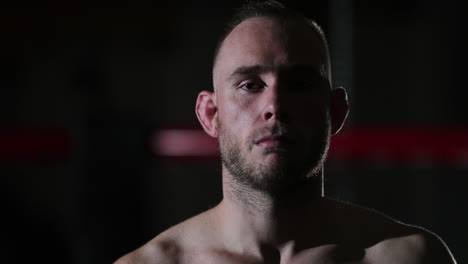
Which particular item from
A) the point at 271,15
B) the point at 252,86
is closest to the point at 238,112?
the point at 252,86

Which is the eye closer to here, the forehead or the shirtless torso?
the forehead

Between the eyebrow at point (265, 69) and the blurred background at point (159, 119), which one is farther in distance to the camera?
the blurred background at point (159, 119)

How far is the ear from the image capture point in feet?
3.40

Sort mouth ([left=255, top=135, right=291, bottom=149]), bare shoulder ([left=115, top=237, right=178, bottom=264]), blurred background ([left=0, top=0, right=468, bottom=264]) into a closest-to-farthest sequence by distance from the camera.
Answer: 1. mouth ([left=255, top=135, right=291, bottom=149])
2. bare shoulder ([left=115, top=237, right=178, bottom=264])
3. blurred background ([left=0, top=0, right=468, bottom=264])

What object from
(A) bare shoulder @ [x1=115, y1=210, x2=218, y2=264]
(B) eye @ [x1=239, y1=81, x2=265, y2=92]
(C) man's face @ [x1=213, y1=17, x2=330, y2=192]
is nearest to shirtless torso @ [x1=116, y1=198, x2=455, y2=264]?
(A) bare shoulder @ [x1=115, y1=210, x2=218, y2=264]

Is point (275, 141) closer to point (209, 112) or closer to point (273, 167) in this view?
point (273, 167)

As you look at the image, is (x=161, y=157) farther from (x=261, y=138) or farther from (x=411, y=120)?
(x=261, y=138)

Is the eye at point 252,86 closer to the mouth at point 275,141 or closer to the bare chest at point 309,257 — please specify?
the mouth at point 275,141

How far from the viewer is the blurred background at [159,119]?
2330mm

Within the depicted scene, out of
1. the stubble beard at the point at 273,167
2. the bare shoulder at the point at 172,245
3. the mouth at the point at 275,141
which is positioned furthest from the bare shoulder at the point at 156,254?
the mouth at the point at 275,141

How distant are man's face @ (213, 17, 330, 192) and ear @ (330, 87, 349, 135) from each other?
0.04 m

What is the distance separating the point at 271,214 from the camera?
0.99m

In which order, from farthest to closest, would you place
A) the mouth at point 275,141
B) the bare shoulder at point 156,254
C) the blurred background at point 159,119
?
the blurred background at point 159,119 < the bare shoulder at point 156,254 < the mouth at point 275,141

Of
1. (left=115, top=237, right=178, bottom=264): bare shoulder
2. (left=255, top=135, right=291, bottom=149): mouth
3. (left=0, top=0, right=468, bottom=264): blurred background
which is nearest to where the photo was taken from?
(left=255, top=135, right=291, bottom=149): mouth
